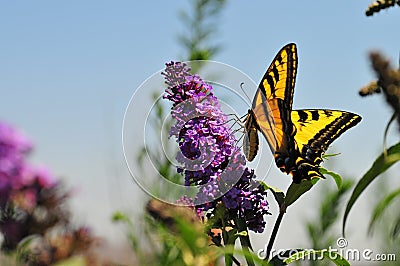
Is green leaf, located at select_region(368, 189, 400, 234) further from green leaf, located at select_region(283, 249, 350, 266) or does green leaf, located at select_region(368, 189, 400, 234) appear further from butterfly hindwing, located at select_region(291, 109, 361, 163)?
butterfly hindwing, located at select_region(291, 109, 361, 163)

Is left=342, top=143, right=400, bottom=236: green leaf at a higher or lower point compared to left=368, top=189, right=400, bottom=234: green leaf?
higher

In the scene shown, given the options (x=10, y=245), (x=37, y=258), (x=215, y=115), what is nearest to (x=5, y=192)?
(x=10, y=245)

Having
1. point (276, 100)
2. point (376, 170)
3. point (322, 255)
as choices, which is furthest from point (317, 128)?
point (376, 170)

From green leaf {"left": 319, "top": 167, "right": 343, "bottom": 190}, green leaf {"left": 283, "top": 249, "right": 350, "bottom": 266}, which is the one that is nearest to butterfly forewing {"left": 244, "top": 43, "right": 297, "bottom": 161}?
green leaf {"left": 319, "top": 167, "right": 343, "bottom": 190}

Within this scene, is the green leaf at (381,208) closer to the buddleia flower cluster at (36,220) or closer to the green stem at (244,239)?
the green stem at (244,239)

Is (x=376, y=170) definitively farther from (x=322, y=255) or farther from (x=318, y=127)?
(x=318, y=127)

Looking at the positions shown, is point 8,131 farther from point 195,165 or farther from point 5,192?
point 195,165

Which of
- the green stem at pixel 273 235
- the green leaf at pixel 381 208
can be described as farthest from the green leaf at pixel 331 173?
the green leaf at pixel 381 208
